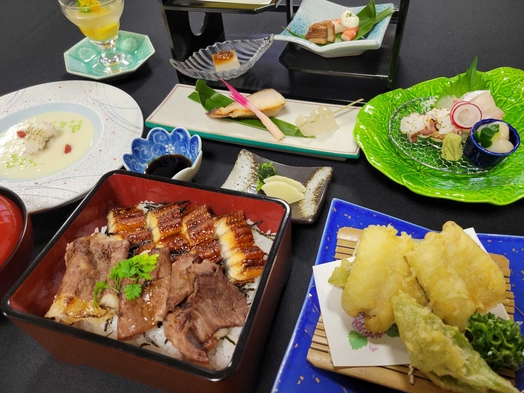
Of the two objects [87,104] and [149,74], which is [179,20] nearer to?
[149,74]

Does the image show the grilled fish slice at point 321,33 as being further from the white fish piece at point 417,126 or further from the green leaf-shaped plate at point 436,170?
the white fish piece at point 417,126

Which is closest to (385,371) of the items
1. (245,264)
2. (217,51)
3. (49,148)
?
(245,264)

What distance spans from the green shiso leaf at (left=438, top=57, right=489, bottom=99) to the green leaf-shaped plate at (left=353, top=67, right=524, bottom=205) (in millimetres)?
55

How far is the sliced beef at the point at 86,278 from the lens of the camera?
1.15 metres

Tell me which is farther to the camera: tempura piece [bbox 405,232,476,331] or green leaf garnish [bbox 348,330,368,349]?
green leaf garnish [bbox 348,330,368,349]

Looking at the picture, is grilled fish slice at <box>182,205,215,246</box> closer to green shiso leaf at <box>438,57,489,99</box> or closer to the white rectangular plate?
the white rectangular plate

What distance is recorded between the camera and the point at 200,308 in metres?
1.10

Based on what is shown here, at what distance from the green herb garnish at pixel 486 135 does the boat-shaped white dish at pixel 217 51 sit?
1.22m

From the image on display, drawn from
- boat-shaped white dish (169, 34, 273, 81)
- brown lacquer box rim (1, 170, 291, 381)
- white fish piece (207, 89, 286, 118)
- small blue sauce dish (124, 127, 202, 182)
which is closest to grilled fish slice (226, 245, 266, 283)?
brown lacquer box rim (1, 170, 291, 381)

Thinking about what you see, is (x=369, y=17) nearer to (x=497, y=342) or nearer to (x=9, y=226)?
(x=497, y=342)

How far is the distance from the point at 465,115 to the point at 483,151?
0.25 meters

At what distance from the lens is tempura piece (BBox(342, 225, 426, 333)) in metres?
1.04

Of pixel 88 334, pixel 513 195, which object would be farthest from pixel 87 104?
pixel 513 195

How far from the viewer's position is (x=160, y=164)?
1.65 metres
